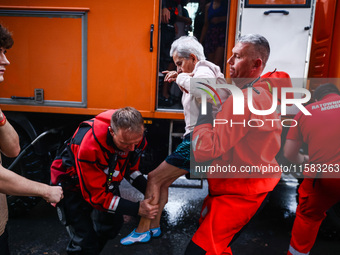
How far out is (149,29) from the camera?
2746 millimetres

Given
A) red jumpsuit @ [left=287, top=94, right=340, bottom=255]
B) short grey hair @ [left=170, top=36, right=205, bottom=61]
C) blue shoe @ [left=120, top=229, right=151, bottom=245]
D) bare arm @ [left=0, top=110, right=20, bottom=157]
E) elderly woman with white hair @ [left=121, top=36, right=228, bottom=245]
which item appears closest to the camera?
bare arm @ [left=0, top=110, right=20, bottom=157]

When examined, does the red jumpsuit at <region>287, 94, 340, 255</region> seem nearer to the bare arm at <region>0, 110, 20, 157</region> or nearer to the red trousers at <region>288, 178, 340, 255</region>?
the red trousers at <region>288, 178, 340, 255</region>

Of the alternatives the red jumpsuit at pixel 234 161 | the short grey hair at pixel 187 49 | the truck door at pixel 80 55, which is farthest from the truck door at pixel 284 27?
the red jumpsuit at pixel 234 161

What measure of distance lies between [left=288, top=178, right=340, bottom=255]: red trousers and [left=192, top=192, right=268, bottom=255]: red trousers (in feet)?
2.91

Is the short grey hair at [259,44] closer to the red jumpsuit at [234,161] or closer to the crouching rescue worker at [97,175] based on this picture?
the red jumpsuit at [234,161]

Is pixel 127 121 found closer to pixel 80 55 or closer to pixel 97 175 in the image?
pixel 97 175

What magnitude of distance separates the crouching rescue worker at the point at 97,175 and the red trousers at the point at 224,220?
44 centimetres

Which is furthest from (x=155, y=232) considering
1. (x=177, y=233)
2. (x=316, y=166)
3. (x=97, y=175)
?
Answer: (x=316, y=166)

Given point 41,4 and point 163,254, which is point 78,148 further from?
point 41,4

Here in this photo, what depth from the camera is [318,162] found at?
2184mm

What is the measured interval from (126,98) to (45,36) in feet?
3.27

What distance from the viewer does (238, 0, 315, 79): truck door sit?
8.77 feet

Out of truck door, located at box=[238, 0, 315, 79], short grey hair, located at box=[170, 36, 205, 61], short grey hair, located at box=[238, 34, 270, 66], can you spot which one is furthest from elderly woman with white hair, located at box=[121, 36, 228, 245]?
truck door, located at box=[238, 0, 315, 79]

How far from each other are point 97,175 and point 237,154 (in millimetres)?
864
